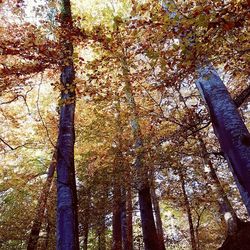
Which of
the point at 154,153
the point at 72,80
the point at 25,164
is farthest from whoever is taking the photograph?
the point at 25,164

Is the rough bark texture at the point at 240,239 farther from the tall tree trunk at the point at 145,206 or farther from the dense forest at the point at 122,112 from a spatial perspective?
the tall tree trunk at the point at 145,206

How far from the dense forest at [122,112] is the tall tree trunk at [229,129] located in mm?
17

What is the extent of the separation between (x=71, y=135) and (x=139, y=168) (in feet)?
12.3

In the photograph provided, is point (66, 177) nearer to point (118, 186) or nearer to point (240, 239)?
point (118, 186)

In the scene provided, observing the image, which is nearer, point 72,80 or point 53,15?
point 72,80

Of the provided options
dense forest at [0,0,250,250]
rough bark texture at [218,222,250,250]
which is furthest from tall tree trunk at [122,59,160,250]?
rough bark texture at [218,222,250,250]

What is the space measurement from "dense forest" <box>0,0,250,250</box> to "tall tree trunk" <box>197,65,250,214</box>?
2 centimetres

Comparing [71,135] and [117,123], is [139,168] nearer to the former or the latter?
[117,123]

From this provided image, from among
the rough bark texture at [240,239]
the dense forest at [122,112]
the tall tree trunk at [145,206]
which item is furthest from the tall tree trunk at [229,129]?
the rough bark texture at [240,239]

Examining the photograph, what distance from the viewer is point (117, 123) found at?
11.4 meters

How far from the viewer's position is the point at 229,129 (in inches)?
170

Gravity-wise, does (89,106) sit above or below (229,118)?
above

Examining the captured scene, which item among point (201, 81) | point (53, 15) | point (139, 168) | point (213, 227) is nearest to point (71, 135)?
point (201, 81)


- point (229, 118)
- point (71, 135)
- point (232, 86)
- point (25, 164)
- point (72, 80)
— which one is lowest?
point (229, 118)
